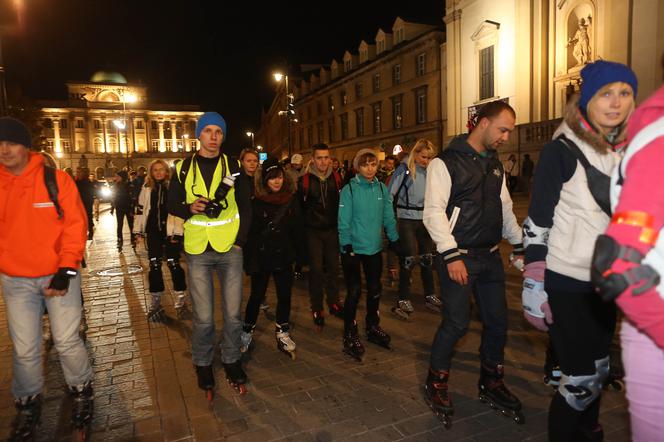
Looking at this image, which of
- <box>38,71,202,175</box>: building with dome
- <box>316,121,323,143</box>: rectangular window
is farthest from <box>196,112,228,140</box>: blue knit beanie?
<box>38,71,202,175</box>: building with dome

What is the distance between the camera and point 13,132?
3199 millimetres

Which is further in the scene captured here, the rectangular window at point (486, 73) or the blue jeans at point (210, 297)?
Answer: the rectangular window at point (486, 73)

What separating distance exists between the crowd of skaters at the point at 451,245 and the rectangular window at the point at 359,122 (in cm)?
4148

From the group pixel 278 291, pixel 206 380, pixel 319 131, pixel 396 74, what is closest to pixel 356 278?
pixel 278 291

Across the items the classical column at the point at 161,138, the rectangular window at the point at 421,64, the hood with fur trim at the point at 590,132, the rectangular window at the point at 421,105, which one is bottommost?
the hood with fur trim at the point at 590,132

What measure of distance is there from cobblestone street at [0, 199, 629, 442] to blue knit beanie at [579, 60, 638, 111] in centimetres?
226

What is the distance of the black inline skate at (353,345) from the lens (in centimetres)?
462

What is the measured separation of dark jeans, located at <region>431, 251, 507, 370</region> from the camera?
3.40 meters

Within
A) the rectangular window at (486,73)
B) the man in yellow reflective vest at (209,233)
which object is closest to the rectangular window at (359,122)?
the rectangular window at (486,73)

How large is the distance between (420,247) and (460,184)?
3.39 metres

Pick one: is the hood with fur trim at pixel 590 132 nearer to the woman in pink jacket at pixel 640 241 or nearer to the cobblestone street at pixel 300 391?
the woman in pink jacket at pixel 640 241

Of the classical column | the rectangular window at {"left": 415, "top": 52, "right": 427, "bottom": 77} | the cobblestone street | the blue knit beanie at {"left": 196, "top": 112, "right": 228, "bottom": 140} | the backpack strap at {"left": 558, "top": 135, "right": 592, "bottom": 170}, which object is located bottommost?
the cobblestone street

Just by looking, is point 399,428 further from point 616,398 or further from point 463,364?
point 616,398

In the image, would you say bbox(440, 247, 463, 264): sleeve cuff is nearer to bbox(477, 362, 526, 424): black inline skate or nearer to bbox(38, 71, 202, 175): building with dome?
bbox(477, 362, 526, 424): black inline skate
